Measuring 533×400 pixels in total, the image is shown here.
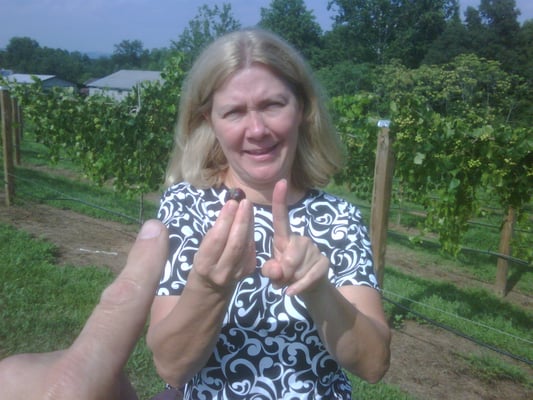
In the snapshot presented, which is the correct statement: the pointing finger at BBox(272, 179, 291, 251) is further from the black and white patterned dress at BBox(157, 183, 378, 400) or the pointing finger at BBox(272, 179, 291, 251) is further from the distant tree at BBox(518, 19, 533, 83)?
the distant tree at BBox(518, 19, 533, 83)

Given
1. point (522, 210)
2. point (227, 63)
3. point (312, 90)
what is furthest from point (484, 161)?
point (227, 63)

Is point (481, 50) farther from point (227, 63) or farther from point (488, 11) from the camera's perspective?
point (227, 63)

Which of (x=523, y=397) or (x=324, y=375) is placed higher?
(x=324, y=375)

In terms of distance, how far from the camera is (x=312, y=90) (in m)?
2.03

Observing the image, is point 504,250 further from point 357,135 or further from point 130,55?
point 130,55

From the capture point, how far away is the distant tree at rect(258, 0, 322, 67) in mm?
64000

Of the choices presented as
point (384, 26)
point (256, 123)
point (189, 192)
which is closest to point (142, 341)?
point (189, 192)

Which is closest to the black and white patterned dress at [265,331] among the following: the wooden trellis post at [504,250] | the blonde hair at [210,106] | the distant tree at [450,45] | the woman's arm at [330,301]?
the woman's arm at [330,301]

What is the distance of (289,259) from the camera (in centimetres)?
120

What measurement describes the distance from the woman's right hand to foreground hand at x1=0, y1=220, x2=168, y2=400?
0.53m

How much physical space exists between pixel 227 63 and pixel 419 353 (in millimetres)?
3550

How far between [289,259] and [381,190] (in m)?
3.35

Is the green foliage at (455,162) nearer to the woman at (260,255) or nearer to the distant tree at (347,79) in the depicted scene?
the woman at (260,255)

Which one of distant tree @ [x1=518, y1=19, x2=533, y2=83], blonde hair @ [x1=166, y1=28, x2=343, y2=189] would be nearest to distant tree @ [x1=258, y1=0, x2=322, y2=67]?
distant tree @ [x1=518, y1=19, x2=533, y2=83]
